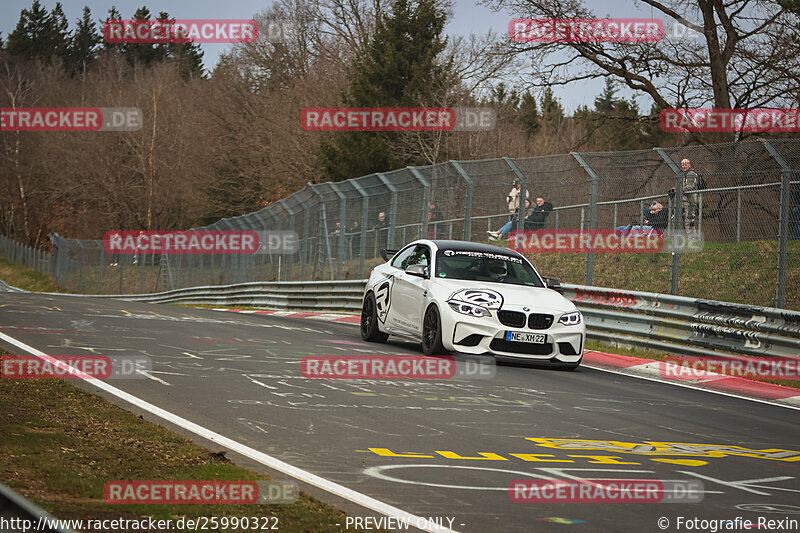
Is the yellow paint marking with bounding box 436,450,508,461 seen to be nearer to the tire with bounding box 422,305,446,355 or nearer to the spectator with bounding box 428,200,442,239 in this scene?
the tire with bounding box 422,305,446,355

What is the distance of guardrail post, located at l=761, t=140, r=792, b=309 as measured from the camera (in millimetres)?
13141

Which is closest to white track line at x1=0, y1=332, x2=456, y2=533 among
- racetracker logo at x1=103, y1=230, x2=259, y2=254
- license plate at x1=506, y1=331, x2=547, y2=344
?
license plate at x1=506, y1=331, x2=547, y2=344

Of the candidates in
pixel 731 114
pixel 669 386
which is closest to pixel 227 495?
pixel 669 386

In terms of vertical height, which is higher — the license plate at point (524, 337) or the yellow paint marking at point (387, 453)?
the license plate at point (524, 337)

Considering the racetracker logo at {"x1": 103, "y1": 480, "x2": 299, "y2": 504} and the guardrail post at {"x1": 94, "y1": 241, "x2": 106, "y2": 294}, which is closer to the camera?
the racetracker logo at {"x1": 103, "y1": 480, "x2": 299, "y2": 504}

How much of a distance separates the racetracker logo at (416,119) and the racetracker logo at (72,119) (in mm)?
21905

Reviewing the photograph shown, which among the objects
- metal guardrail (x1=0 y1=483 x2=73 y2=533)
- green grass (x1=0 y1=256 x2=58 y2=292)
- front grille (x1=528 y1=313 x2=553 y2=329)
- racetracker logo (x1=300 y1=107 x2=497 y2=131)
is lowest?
green grass (x1=0 y1=256 x2=58 y2=292)

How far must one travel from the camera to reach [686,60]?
2889cm

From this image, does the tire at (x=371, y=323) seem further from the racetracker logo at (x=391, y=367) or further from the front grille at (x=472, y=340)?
the front grille at (x=472, y=340)

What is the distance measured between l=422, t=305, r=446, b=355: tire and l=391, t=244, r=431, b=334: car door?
0.21 m

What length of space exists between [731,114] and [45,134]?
210ft

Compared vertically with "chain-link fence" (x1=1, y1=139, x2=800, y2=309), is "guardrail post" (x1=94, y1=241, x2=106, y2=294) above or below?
below

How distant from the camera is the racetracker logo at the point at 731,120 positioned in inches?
997

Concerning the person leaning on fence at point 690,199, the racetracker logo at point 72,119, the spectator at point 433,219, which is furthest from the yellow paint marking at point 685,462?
the racetracker logo at point 72,119
